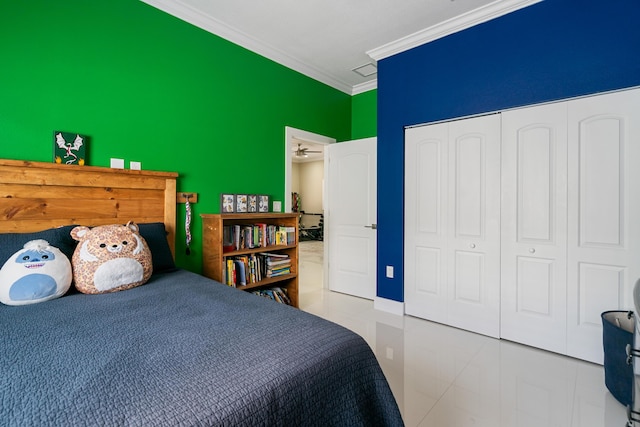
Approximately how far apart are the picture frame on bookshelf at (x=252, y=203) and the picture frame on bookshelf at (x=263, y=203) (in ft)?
0.13

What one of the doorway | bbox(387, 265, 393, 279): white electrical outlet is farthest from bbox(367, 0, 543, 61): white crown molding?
the doorway

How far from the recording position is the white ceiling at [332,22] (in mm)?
2486

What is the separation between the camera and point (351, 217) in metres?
3.83

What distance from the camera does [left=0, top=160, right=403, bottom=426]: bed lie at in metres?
0.72

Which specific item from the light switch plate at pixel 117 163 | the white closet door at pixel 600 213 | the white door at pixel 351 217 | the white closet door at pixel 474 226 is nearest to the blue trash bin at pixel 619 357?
the white closet door at pixel 600 213

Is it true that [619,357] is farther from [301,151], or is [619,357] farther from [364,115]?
[301,151]

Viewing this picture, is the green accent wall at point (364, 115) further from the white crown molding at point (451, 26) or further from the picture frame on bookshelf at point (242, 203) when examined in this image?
the picture frame on bookshelf at point (242, 203)

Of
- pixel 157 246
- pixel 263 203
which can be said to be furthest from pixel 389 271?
pixel 157 246

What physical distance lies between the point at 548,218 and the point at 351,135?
2.65m

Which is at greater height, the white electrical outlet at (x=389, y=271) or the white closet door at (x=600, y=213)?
the white closet door at (x=600, y=213)

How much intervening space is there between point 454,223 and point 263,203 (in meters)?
1.89

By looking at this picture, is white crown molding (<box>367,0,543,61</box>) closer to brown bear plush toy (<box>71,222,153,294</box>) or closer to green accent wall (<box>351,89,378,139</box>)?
green accent wall (<box>351,89,378,139</box>)

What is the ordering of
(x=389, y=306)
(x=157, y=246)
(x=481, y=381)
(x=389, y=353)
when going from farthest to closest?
(x=389, y=306) < (x=389, y=353) < (x=157, y=246) < (x=481, y=381)

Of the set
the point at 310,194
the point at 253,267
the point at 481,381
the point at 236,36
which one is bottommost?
the point at 481,381
